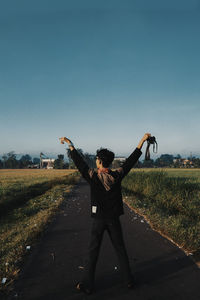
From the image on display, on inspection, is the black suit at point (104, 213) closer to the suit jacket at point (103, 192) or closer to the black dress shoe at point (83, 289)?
the suit jacket at point (103, 192)

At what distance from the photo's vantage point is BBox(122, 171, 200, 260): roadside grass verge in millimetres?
5275

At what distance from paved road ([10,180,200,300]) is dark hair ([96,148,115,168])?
1747 millimetres

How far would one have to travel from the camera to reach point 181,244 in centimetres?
488

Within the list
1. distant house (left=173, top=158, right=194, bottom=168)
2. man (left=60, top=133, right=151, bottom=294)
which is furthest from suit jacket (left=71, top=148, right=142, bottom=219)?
distant house (left=173, top=158, right=194, bottom=168)

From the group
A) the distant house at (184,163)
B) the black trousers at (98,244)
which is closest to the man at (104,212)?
the black trousers at (98,244)

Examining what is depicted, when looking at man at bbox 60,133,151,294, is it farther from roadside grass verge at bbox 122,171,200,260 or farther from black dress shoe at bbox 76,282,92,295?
roadside grass verge at bbox 122,171,200,260

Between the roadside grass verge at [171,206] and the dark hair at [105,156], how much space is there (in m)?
2.65

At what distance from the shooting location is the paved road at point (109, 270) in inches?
119

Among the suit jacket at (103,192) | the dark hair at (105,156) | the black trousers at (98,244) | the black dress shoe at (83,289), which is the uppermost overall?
the dark hair at (105,156)

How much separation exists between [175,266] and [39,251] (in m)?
2.68

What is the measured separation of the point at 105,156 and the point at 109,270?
77.1 inches

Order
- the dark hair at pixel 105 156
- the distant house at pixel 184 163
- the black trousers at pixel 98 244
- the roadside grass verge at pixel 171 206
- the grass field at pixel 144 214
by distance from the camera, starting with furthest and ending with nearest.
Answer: the distant house at pixel 184 163
the roadside grass verge at pixel 171 206
the grass field at pixel 144 214
the dark hair at pixel 105 156
the black trousers at pixel 98 244

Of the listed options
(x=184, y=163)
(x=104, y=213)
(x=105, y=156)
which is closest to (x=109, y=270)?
(x=104, y=213)

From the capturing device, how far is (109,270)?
3.70m
